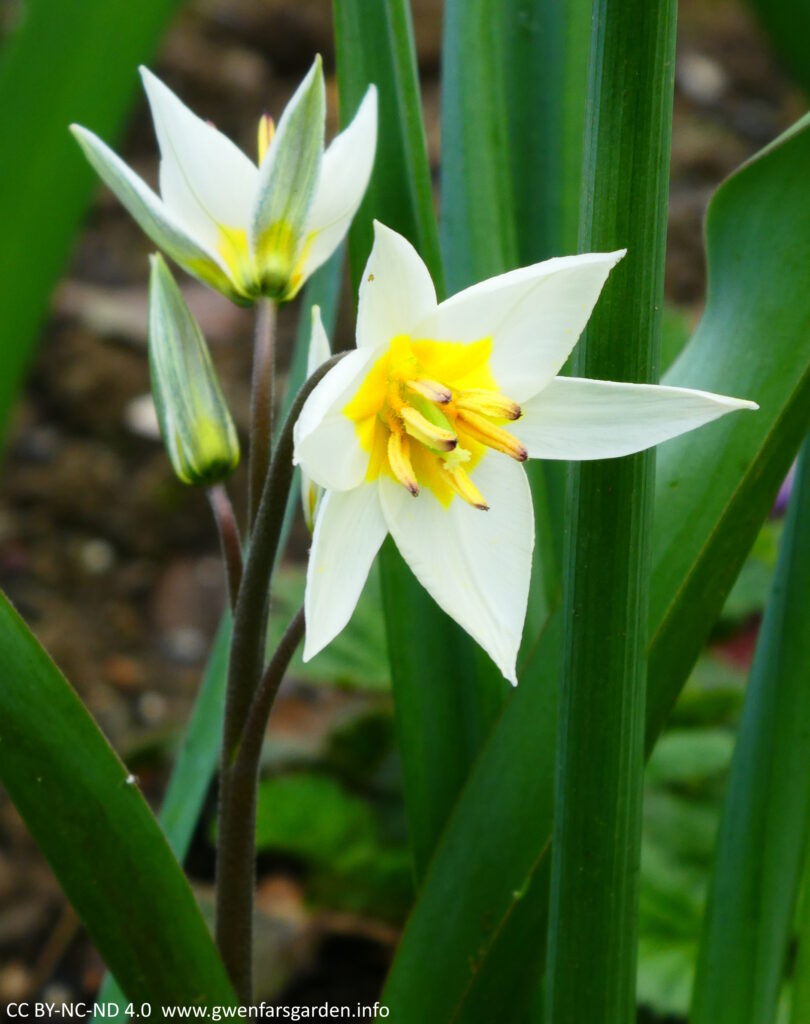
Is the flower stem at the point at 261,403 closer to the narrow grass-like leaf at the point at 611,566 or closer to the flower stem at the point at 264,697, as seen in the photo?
the flower stem at the point at 264,697

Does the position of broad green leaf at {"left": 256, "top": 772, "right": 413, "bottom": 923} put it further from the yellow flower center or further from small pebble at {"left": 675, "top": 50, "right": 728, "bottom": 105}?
small pebble at {"left": 675, "top": 50, "right": 728, "bottom": 105}

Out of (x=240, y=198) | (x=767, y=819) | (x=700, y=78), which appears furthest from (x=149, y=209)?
(x=700, y=78)

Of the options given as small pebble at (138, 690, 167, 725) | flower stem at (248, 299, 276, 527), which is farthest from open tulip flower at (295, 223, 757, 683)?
small pebble at (138, 690, 167, 725)

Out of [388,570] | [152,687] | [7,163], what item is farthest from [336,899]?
[7,163]

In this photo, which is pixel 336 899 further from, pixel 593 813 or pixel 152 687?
pixel 593 813

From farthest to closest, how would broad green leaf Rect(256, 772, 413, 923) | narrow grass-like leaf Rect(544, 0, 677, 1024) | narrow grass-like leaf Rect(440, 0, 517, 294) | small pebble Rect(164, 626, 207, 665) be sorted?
small pebble Rect(164, 626, 207, 665), broad green leaf Rect(256, 772, 413, 923), narrow grass-like leaf Rect(440, 0, 517, 294), narrow grass-like leaf Rect(544, 0, 677, 1024)

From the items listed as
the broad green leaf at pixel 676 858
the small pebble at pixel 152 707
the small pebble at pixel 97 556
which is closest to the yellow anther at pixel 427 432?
the broad green leaf at pixel 676 858
